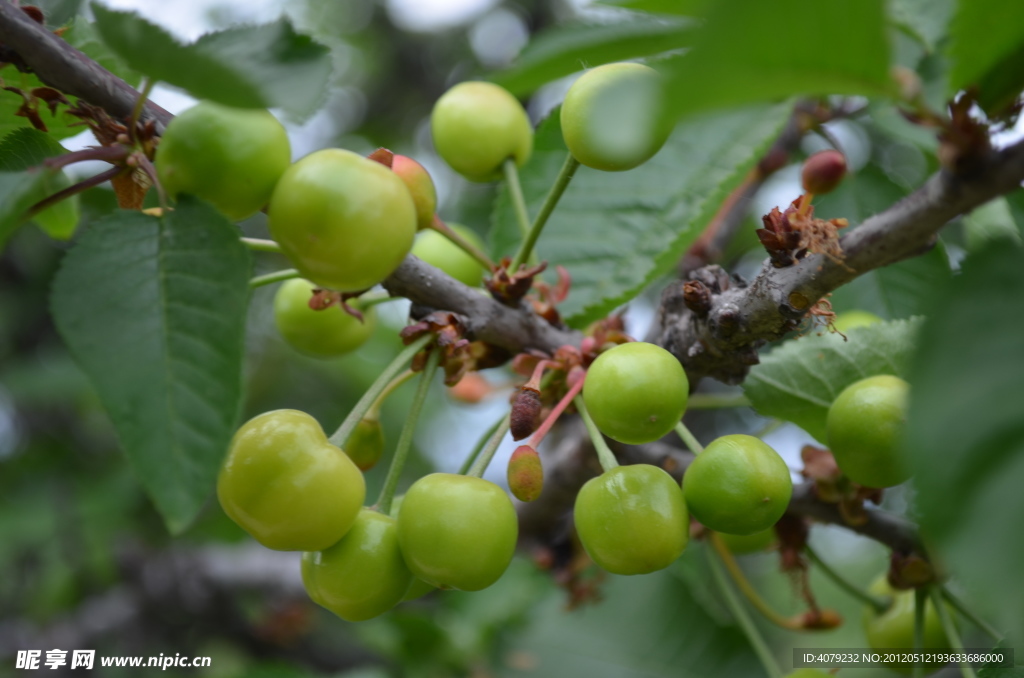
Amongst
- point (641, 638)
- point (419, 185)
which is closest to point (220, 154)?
point (419, 185)

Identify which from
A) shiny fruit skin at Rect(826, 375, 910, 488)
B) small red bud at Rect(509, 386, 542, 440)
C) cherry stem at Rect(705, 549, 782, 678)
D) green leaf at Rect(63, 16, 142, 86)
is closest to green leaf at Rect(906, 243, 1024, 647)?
shiny fruit skin at Rect(826, 375, 910, 488)

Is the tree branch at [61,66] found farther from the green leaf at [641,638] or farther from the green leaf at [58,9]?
the green leaf at [641,638]

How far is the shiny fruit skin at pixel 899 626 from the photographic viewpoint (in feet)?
3.78

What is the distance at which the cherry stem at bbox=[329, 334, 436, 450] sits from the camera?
914 millimetres

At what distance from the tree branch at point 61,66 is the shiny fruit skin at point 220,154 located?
129 millimetres

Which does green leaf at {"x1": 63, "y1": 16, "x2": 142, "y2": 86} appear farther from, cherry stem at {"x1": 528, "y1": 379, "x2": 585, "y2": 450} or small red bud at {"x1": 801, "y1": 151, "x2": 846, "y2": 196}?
small red bud at {"x1": 801, "y1": 151, "x2": 846, "y2": 196}

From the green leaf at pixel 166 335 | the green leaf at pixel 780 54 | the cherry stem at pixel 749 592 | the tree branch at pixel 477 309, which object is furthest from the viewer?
the cherry stem at pixel 749 592

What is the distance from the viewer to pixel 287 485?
80cm

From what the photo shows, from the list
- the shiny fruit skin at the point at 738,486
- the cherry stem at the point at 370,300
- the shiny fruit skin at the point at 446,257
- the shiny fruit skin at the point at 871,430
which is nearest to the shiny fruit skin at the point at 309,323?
the cherry stem at the point at 370,300

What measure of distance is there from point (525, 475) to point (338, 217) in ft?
1.26

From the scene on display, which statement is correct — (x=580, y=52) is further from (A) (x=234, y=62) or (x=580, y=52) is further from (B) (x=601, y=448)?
(B) (x=601, y=448)

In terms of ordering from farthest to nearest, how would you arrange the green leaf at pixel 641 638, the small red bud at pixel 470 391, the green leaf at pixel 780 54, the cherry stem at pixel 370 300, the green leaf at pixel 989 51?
the small red bud at pixel 470 391 < the green leaf at pixel 641 638 < the cherry stem at pixel 370 300 < the green leaf at pixel 989 51 < the green leaf at pixel 780 54

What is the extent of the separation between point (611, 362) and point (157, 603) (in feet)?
7.22

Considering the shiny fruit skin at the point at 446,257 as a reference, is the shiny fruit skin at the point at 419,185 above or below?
above
